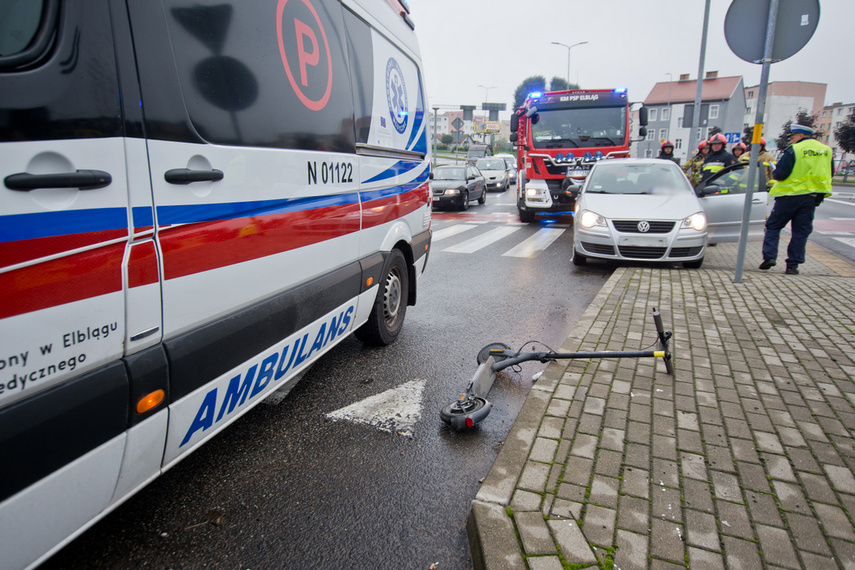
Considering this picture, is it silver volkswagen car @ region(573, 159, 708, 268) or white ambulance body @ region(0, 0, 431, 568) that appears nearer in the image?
white ambulance body @ region(0, 0, 431, 568)

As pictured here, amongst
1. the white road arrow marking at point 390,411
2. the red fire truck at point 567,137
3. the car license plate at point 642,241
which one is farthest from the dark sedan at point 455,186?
the white road arrow marking at point 390,411

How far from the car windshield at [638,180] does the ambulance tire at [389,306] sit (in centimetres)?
477

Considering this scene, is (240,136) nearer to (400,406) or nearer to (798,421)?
(400,406)

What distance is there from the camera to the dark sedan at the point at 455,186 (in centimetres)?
1656

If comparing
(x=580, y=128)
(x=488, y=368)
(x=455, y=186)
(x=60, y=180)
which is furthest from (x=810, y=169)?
(x=455, y=186)

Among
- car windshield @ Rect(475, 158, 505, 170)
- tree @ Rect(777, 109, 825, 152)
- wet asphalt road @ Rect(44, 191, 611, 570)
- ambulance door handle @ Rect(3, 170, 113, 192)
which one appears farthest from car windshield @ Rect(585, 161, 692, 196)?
car windshield @ Rect(475, 158, 505, 170)

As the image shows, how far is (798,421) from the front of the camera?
9.45ft

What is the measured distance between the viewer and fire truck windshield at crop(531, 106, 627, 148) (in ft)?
40.4

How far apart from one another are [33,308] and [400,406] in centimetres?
226

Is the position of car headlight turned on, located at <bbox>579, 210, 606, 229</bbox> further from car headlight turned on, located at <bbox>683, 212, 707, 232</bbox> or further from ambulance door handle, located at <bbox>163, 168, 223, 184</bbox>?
ambulance door handle, located at <bbox>163, 168, 223, 184</bbox>

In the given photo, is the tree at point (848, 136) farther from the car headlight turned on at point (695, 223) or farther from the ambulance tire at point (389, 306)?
the ambulance tire at point (389, 306)

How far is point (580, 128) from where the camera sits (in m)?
12.4

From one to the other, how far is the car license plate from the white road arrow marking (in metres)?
4.71

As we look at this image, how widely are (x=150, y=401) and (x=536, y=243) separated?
363 inches
